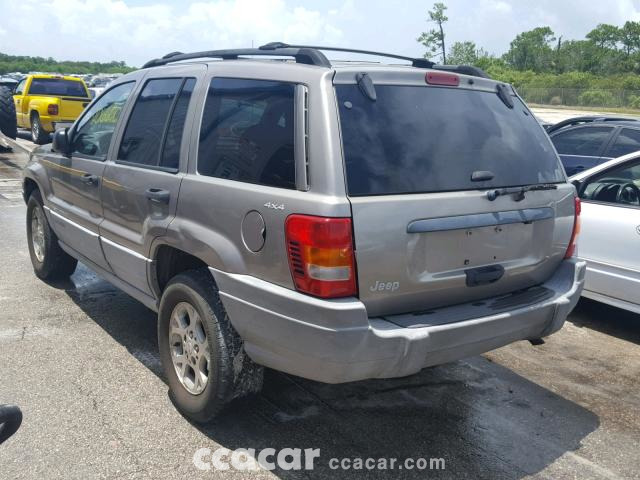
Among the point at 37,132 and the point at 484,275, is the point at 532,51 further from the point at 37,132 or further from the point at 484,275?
the point at 484,275

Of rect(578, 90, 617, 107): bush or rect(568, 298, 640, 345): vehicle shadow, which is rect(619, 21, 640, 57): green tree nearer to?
rect(578, 90, 617, 107): bush

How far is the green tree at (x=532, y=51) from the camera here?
100 metres

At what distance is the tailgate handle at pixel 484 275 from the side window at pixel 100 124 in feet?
8.83

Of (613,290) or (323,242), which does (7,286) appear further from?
(613,290)

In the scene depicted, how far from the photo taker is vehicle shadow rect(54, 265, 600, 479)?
3342 millimetres

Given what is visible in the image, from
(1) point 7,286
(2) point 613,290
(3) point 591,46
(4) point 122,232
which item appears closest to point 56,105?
(1) point 7,286

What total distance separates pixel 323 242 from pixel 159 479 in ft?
4.51

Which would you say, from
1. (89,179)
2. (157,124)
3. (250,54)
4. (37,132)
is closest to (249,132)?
(250,54)

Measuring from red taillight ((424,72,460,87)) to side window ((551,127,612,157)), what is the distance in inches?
176

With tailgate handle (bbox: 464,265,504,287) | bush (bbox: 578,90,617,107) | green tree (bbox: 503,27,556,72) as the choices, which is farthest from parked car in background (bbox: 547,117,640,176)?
green tree (bbox: 503,27,556,72)

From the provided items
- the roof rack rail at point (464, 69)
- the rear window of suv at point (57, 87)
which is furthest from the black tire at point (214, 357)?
the rear window of suv at point (57, 87)

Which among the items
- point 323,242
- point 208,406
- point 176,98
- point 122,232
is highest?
point 176,98

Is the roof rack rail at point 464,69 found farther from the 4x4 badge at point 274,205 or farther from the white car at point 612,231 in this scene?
the white car at point 612,231

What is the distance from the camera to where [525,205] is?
11.3 ft
